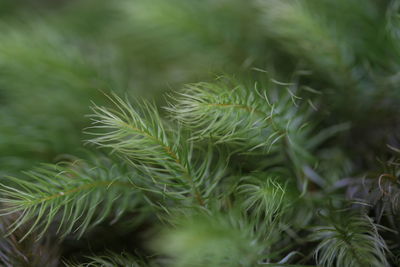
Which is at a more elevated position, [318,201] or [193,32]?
[193,32]

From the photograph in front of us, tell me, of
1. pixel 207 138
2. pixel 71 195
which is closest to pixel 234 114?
pixel 207 138

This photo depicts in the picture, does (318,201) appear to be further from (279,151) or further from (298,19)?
(298,19)

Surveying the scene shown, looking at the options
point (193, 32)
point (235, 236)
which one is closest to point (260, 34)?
point (193, 32)

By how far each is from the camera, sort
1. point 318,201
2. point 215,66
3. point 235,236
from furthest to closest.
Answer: point 215,66
point 318,201
point 235,236

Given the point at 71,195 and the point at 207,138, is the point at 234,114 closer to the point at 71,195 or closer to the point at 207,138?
the point at 207,138

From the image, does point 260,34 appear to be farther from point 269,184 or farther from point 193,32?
point 269,184

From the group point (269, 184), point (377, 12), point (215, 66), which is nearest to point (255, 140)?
point (269, 184)

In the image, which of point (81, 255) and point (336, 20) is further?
point (336, 20)

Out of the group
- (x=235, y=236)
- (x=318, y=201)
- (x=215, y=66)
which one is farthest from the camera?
(x=215, y=66)
